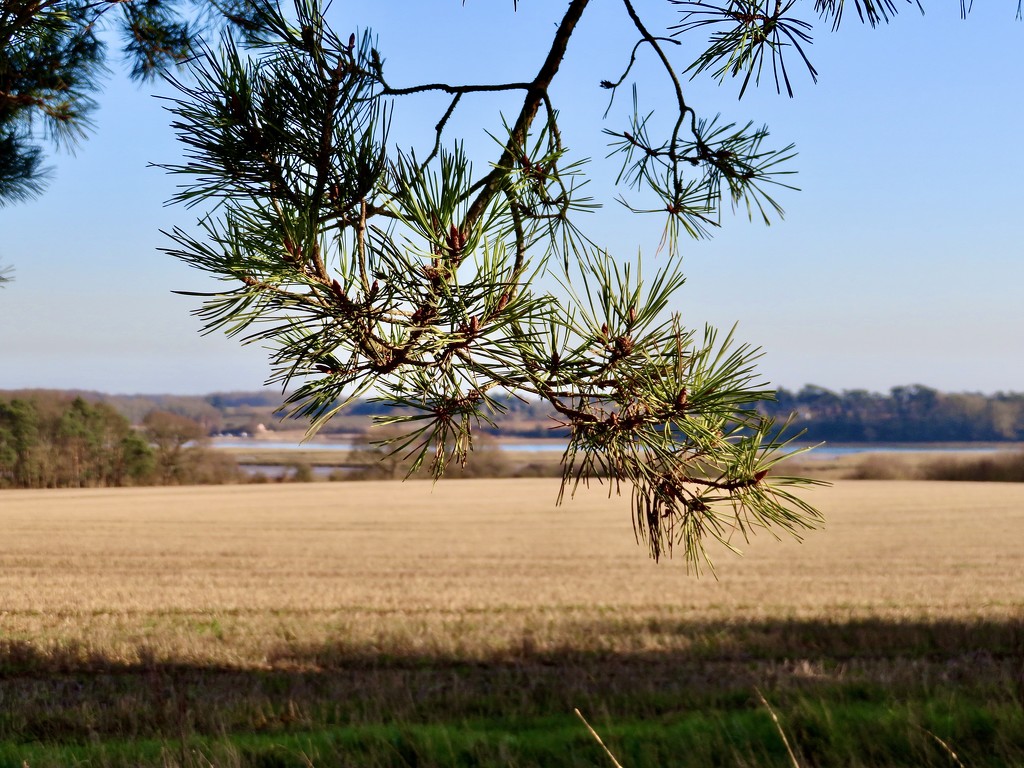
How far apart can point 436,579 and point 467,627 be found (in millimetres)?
5272

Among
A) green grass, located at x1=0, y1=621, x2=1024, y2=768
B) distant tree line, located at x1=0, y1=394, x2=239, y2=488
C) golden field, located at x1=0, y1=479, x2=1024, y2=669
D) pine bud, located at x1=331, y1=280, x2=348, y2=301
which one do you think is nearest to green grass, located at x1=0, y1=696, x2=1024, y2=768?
green grass, located at x1=0, y1=621, x2=1024, y2=768

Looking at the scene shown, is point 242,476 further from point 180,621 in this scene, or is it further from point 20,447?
point 180,621

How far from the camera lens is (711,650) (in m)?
8.28

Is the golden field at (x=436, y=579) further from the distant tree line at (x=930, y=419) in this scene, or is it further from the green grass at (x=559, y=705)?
the distant tree line at (x=930, y=419)

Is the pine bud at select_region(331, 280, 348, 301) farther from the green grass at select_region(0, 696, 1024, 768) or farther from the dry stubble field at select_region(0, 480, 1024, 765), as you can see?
the dry stubble field at select_region(0, 480, 1024, 765)

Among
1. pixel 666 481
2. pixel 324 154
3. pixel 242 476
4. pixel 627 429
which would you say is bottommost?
pixel 242 476

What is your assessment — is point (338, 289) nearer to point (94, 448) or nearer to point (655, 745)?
point (655, 745)

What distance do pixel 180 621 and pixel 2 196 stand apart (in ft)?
19.5

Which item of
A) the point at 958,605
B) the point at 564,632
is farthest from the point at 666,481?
the point at 958,605

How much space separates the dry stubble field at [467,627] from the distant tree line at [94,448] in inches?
768

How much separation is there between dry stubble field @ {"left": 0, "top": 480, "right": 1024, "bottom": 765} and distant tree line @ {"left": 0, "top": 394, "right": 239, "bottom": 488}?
19520 mm

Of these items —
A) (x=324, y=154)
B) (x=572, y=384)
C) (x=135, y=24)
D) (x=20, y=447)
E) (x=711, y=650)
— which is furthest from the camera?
(x=20, y=447)

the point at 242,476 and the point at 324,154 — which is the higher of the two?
the point at 324,154

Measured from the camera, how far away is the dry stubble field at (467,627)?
19.2 ft
